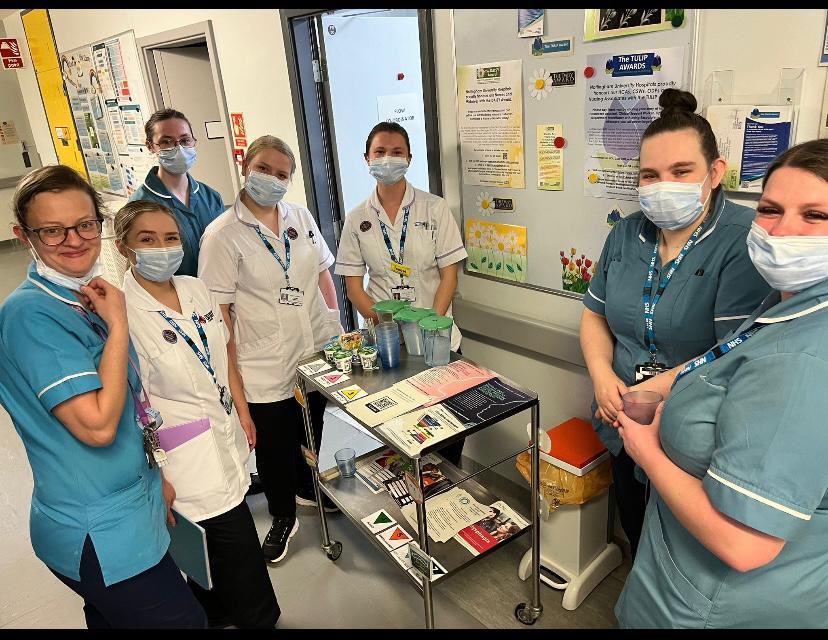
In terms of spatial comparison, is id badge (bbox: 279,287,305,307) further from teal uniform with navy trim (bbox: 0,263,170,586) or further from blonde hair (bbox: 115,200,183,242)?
teal uniform with navy trim (bbox: 0,263,170,586)

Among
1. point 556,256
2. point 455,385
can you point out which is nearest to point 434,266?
point 556,256

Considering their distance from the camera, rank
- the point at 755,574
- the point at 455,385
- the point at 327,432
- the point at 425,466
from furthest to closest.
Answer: the point at 327,432 < the point at 425,466 < the point at 455,385 < the point at 755,574

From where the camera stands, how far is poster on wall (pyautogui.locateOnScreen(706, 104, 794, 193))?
1540mm

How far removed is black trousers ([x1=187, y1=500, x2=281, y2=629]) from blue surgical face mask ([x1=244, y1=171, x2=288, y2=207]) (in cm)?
113

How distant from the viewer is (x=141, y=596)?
1455 mm

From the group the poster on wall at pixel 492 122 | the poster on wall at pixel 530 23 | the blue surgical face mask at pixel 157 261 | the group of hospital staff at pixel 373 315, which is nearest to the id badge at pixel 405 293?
the group of hospital staff at pixel 373 315

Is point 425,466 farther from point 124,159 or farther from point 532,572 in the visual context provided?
point 124,159

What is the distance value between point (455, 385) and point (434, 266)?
0.67m

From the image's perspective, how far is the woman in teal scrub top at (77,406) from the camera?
4.16ft

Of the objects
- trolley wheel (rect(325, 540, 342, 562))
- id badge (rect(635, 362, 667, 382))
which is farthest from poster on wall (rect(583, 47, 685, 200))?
trolley wheel (rect(325, 540, 342, 562))

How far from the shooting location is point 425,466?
229cm

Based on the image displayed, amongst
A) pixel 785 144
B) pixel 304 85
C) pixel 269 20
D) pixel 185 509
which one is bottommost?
pixel 185 509

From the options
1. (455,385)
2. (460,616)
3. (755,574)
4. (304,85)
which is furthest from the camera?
(304,85)

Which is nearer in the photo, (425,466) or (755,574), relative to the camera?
(755,574)
